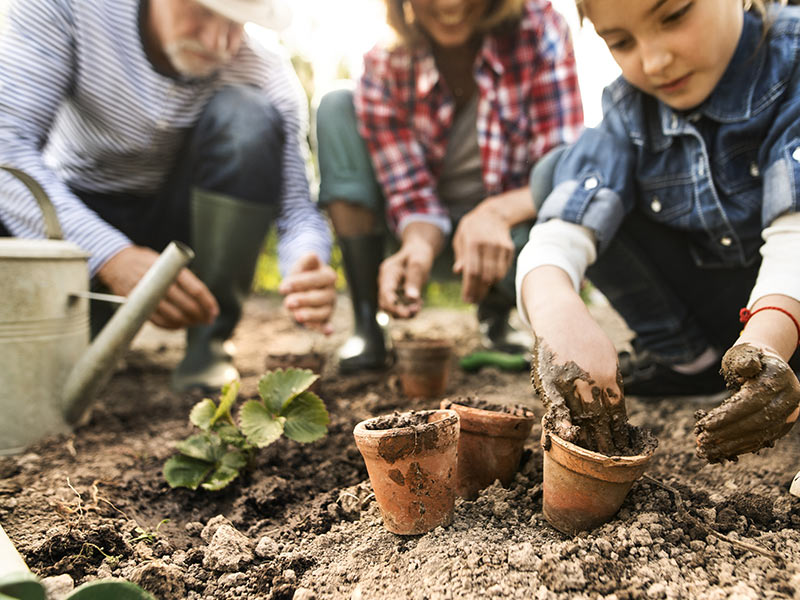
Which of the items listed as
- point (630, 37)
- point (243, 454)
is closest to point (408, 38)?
point (630, 37)

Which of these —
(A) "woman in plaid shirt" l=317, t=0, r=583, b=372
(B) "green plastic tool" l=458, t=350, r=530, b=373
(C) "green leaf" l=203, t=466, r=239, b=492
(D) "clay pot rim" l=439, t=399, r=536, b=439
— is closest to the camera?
(D) "clay pot rim" l=439, t=399, r=536, b=439

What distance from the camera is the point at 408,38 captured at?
2.42 meters

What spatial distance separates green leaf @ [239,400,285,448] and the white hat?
1.38 meters

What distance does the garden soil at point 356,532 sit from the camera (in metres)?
0.96

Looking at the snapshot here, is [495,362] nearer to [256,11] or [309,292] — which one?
[309,292]

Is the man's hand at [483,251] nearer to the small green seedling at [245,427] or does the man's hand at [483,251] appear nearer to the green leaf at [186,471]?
the small green seedling at [245,427]

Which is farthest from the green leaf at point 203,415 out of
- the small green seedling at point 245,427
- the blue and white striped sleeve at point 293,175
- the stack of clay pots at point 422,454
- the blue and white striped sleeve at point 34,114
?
the blue and white striped sleeve at point 293,175

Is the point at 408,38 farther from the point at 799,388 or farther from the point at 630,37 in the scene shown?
the point at 799,388

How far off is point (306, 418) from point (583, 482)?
694mm

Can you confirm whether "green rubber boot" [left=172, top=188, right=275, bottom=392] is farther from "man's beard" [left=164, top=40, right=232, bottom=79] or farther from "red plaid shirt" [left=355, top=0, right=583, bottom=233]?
"red plaid shirt" [left=355, top=0, right=583, bottom=233]

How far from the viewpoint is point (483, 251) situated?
6.70ft

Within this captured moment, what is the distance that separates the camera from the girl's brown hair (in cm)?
232

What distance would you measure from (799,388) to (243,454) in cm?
119

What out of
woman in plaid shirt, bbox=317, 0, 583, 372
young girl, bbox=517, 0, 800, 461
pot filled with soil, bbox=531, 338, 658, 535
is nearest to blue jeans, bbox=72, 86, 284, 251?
woman in plaid shirt, bbox=317, 0, 583, 372
